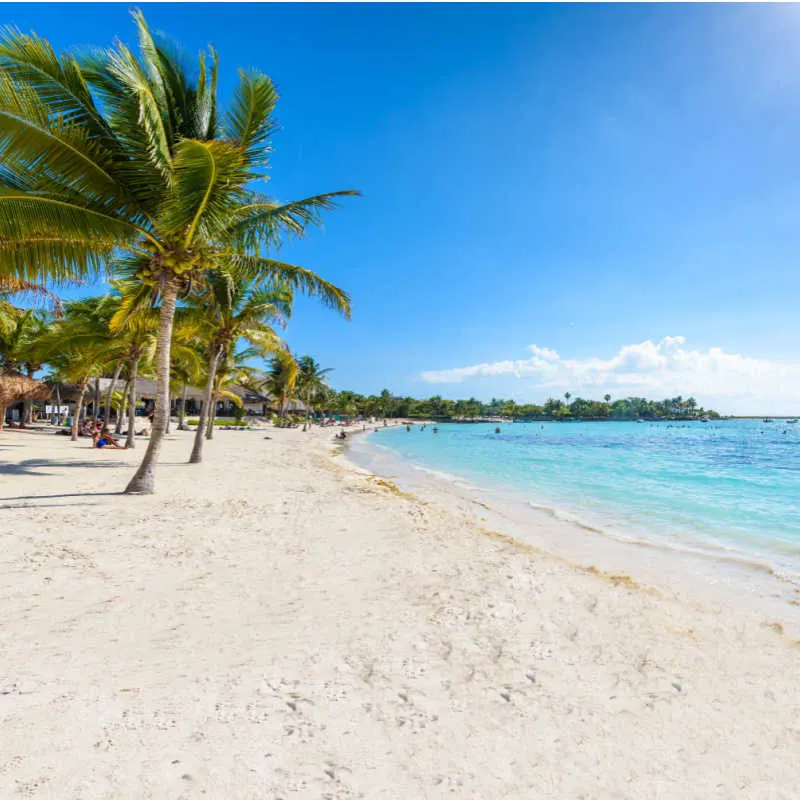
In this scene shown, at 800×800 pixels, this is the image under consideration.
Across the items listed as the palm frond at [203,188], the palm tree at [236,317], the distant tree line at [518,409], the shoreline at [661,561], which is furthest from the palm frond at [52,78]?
the distant tree line at [518,409]

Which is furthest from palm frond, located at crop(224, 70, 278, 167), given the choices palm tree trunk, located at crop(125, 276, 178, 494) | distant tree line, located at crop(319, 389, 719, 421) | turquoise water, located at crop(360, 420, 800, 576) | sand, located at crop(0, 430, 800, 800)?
distant tree line, located at crop(319, 389, 719, 421)

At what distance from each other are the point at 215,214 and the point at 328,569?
631 centimetres

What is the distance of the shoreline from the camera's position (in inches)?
217

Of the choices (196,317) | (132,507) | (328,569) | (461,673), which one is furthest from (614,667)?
(196,317)

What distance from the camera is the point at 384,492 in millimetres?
11281

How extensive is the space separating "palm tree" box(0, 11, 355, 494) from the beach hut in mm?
15050

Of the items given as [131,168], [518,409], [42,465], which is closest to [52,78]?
[131,168]

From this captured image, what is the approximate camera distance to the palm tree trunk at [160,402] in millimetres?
8109

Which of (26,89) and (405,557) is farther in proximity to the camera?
(26,89)

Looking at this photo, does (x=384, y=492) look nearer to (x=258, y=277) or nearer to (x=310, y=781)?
(x=258, y=277)

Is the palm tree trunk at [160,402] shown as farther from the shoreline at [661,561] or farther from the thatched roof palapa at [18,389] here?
the thatched roof palapa at [18,389]

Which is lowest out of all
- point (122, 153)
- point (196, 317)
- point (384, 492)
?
point (384, 492)

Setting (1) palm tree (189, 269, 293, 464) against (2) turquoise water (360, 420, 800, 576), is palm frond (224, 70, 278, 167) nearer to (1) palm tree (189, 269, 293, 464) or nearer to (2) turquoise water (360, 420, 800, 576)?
(1) palm tree (189, 269, 293, 464)

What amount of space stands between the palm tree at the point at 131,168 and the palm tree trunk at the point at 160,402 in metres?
0.02
